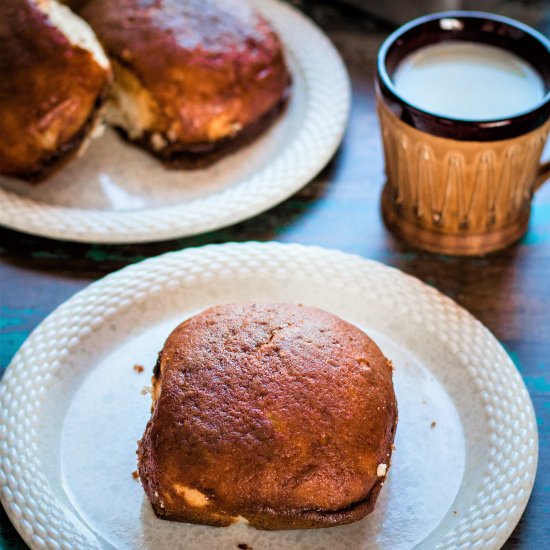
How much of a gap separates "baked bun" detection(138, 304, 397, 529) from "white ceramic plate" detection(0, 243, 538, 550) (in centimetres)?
5

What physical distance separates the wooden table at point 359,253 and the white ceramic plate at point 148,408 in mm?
94

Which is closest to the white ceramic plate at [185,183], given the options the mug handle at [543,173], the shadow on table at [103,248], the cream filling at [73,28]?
the shadow on table at [103,248]

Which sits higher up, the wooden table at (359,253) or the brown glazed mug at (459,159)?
the brown glazed mug at (459,159)

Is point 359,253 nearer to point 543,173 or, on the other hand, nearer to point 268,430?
point 543,173

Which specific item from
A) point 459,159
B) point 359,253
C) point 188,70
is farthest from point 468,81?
point 188,70

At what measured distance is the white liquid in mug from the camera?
1.12 meters

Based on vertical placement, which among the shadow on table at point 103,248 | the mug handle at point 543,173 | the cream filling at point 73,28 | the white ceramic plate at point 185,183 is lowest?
the shadow on table at point 103,248

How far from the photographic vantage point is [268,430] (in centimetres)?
81

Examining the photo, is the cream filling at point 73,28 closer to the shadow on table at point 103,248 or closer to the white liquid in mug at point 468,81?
the shadow on table at point 103,248

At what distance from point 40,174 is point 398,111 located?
0.59m

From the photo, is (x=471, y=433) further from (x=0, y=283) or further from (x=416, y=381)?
(x=0, y=283)

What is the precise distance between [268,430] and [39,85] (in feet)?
2.36

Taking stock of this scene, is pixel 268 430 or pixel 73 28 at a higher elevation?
pixel 73 28

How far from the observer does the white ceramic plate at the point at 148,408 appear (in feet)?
2.79
